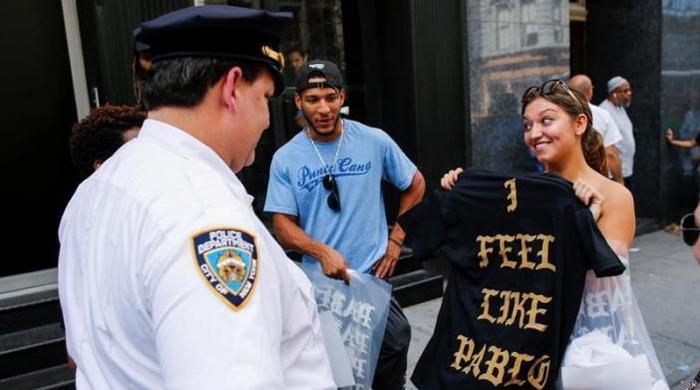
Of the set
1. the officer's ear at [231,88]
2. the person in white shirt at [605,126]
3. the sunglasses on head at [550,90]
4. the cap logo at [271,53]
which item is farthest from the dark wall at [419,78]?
the officer's ear at [231,88]

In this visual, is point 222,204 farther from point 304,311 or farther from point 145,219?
point 304,311

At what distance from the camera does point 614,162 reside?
621 cm

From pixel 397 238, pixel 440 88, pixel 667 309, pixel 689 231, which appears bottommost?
pixel 667 309

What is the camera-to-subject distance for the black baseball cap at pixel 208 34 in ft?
3.59

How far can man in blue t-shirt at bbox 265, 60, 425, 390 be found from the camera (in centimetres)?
278

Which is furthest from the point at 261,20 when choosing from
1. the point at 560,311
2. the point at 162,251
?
the point at 560,311

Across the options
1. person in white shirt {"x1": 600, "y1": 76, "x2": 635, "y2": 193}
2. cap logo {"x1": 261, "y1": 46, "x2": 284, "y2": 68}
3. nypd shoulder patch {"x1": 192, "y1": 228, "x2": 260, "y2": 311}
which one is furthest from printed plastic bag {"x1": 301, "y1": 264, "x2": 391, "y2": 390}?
person in white shirt {"x1": 600, "y1": 76, "x2": 635, "y2": 193}

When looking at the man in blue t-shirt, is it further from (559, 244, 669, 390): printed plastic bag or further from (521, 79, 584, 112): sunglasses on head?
(559, 244, 669, 390): printed plastic bag

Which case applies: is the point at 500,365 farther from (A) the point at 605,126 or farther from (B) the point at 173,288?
(A) the point at 605,126

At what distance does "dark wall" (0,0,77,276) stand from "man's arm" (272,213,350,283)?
2.58m

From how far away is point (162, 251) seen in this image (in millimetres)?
915

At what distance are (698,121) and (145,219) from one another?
878 cm

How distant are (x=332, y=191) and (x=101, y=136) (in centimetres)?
110

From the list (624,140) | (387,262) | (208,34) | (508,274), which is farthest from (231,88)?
(624,140)
